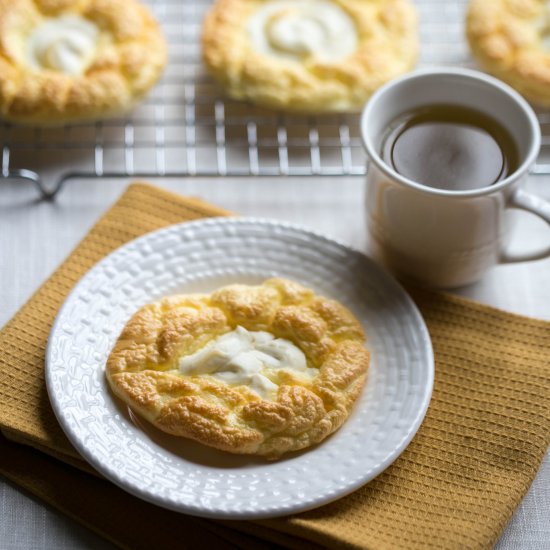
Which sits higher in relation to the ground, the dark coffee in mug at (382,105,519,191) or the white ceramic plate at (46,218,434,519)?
the dark coffee in mug at (382,105,519,191)

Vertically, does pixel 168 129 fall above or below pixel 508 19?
below

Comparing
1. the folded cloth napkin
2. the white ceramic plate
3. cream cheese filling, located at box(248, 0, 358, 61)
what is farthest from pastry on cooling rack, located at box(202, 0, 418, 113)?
the folded cloth napkin

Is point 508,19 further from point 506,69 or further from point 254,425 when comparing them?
point 254,425

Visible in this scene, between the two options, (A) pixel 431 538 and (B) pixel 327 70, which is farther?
(B) pixel 327 70

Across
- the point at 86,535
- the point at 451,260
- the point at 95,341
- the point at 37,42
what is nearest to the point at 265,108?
the point at 37,42

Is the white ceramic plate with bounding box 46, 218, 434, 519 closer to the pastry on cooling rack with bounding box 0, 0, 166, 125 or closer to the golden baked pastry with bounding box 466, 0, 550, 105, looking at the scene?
the pastry on cooling rack with bounding box 0, 0, 166, 125

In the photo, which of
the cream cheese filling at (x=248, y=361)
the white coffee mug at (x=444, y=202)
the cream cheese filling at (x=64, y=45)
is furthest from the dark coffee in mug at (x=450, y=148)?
the cream cheese filling at (x=64, y=45)
